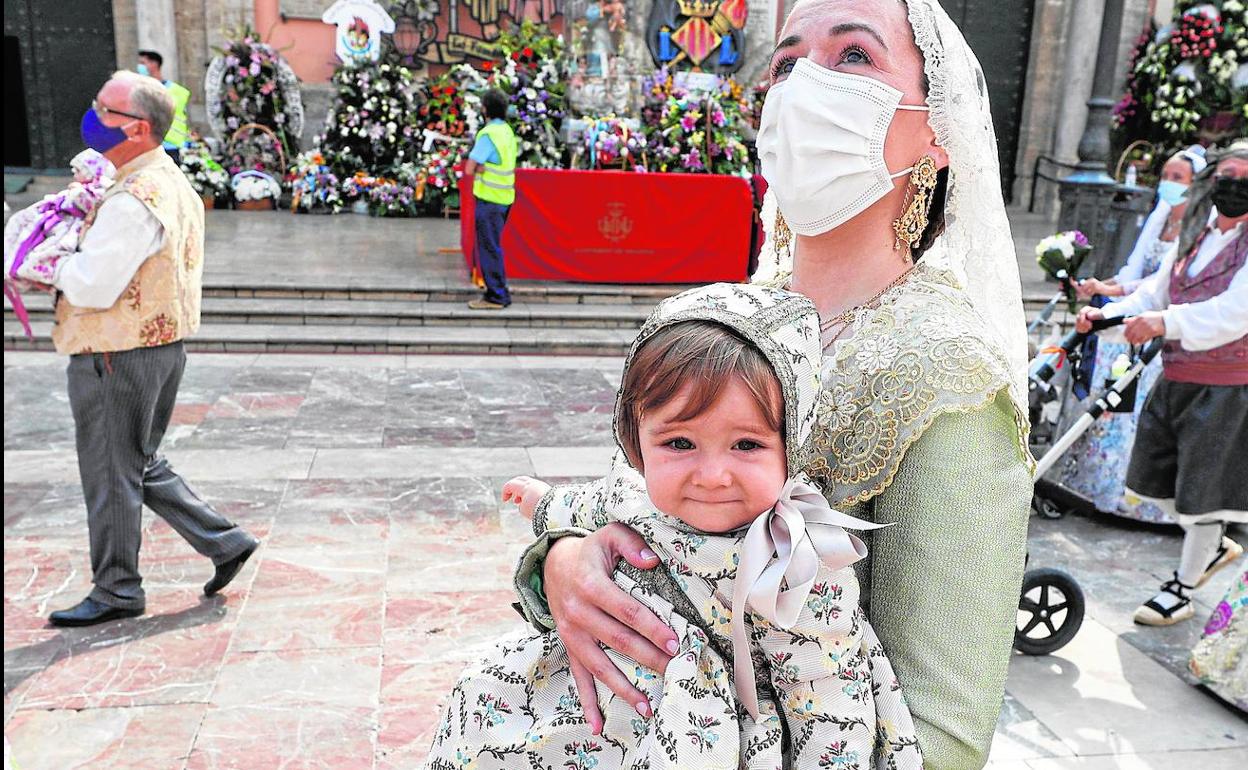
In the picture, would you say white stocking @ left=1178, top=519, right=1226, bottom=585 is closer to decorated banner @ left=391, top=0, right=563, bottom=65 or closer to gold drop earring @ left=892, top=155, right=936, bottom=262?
gold drop earring @ left=892, top=155, right=936, bottom=262

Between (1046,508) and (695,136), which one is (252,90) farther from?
(1046,508)

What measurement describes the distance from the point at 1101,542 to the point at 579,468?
106 inches

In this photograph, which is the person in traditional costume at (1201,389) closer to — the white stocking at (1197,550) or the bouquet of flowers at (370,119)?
the white stocking at (1197,550)

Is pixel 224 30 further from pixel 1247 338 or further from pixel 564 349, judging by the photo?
pixel 1247 338

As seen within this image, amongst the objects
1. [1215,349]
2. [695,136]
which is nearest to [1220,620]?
[1215,349]

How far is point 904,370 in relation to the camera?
1260 mm

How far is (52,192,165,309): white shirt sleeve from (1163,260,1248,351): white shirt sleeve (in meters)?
3.78

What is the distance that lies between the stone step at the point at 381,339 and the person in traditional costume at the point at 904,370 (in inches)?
277

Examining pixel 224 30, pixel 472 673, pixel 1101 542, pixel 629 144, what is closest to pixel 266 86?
pixel 224 30

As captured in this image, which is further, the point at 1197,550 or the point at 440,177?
the point at 440,177

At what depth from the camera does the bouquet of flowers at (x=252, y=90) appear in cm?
1435

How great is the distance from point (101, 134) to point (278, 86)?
39.3 feet

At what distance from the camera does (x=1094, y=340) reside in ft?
16.4

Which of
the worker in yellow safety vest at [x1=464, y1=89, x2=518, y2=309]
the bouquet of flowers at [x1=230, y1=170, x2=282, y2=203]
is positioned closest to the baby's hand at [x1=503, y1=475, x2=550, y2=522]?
the worker in yellow safety vest at [x1=464, y1=89, x2=518, y2=309]
